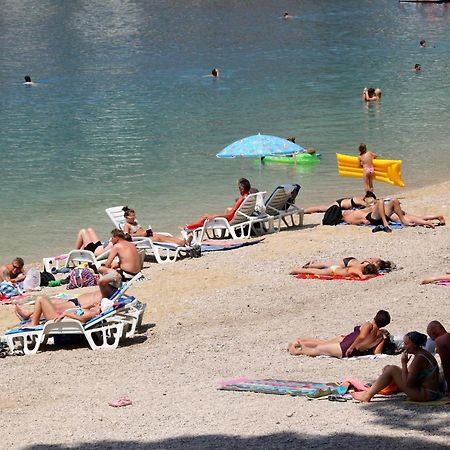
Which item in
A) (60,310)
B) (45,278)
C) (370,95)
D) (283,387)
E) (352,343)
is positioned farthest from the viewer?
(370,95)

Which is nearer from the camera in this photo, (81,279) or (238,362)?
(238,362)

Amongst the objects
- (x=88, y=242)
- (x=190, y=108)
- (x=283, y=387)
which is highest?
(x=190, y=108)

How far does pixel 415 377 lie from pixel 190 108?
2640 centimetres

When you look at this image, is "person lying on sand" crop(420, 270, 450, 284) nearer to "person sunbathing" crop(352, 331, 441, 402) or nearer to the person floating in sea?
"person sunbathing" crop(352, 331, 441, 402)

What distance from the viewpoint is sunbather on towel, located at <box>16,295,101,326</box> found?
12.2m

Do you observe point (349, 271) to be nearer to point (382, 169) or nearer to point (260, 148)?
point (260, 148)

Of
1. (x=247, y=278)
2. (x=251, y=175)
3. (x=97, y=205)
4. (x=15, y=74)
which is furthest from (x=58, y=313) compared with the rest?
(x=15, y=74)

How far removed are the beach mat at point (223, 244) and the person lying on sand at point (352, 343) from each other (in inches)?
204

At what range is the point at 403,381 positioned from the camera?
8969 millimetres

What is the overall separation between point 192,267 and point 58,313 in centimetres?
307

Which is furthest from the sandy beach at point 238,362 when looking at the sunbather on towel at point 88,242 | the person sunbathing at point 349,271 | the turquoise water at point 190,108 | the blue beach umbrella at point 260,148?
the turquoise water at point 190,108

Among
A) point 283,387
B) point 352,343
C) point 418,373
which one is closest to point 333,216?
point 352,343

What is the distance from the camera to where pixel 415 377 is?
890 cm

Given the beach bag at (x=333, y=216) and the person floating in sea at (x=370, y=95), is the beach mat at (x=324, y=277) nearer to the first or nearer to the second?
the beach bag at (x=333, y=216)
